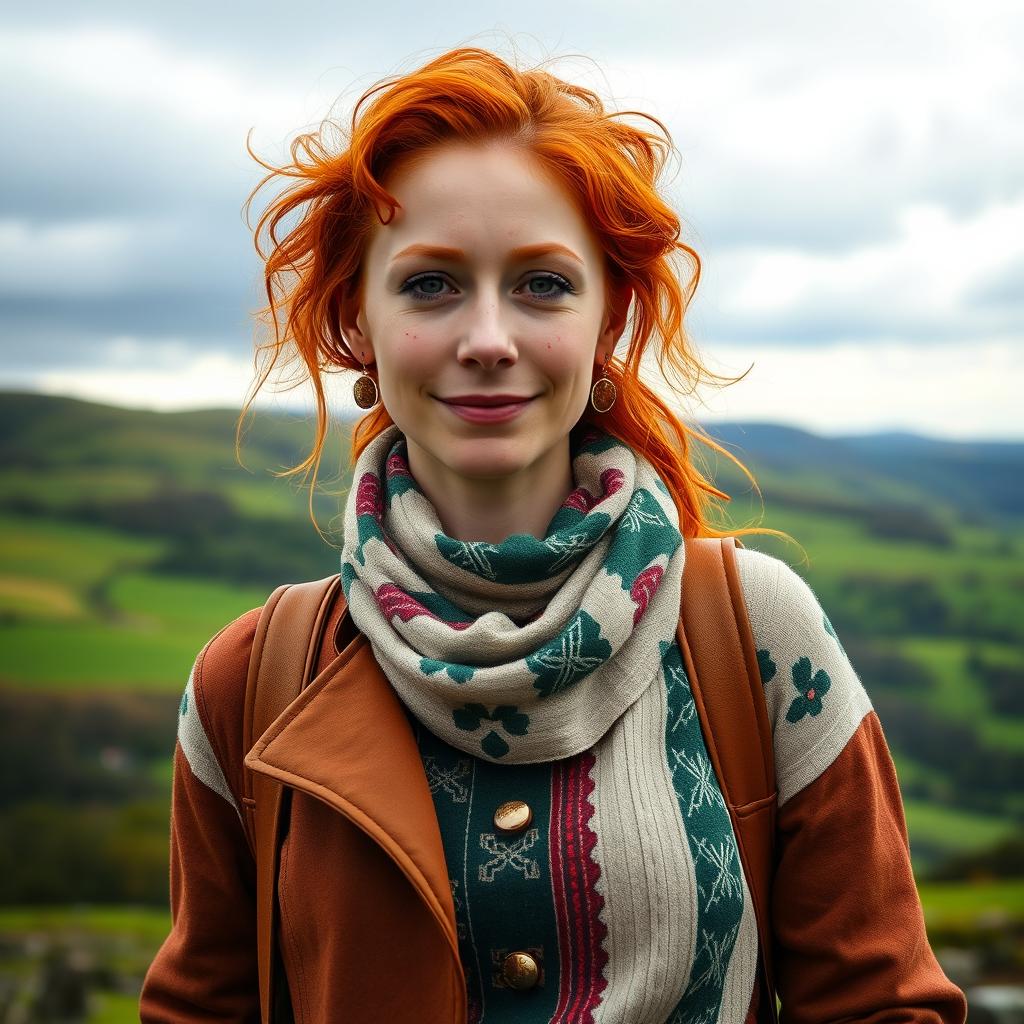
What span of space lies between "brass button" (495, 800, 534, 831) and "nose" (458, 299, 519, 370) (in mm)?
818

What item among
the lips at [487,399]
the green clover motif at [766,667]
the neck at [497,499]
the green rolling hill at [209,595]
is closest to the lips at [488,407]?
the lips at [487,399]

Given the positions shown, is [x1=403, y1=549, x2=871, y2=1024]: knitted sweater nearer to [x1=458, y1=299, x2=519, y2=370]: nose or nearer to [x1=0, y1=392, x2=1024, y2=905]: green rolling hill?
[x1=458, y1=299, x2=519, y2=370]: nose

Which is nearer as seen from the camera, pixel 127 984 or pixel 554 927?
pixel 554 927

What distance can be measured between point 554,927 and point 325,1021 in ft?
1.51

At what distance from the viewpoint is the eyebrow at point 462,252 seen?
2275 millimetres

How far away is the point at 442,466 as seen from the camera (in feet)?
8.21

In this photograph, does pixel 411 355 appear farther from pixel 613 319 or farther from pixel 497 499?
pixel 613 319

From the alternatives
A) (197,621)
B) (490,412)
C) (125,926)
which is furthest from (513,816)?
(197,621)

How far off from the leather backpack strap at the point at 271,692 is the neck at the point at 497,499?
28 cm

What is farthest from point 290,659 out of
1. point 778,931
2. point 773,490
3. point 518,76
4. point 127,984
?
point 773,490

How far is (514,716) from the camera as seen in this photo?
221 centimetres

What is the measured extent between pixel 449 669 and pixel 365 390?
76 centimetres

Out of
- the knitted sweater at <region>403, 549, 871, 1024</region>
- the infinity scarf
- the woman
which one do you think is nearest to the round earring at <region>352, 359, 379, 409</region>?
the woman

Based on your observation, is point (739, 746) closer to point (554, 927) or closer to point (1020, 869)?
point (554, 927)
